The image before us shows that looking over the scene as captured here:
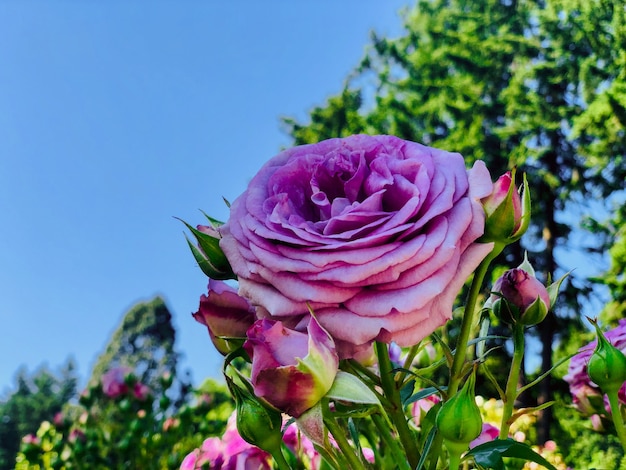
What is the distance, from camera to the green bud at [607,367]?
1.76 ft

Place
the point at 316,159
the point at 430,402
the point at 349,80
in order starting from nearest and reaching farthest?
the point at 316,159, the point at 430,402, the point at 349,80

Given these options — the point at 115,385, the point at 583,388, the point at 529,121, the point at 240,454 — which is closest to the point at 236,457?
the point at 240,454

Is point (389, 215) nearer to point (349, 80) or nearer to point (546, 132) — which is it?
point (546, 132)

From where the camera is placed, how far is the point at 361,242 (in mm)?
422

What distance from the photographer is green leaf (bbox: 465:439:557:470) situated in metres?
0.44

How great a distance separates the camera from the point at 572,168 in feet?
24.7

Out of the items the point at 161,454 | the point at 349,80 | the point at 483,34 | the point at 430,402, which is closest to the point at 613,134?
the point at 483,34

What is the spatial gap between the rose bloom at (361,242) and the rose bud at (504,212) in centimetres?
1

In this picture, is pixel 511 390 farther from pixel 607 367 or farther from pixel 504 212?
pixel 504 212

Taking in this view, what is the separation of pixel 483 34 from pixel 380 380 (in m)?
9.52

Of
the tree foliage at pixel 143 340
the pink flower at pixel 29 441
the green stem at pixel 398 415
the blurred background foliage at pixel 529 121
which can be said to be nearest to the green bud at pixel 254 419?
the green stem at pixel 398 415

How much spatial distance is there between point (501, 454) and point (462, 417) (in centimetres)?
6

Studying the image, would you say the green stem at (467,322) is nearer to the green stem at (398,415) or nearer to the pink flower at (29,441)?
the green stem at (398,415)

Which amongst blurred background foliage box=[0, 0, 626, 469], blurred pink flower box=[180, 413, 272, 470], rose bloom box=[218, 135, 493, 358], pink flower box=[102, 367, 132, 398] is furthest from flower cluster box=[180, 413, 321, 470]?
blurred background foliage box=[0, 0, 626, 469]
